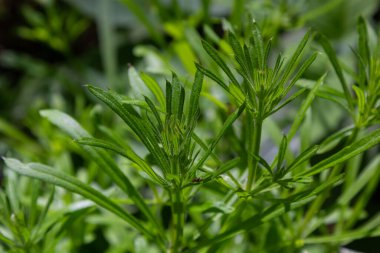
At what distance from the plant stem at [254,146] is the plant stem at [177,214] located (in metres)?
0.05

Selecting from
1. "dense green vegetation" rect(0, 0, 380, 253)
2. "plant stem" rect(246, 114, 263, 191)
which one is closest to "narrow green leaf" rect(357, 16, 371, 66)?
"dense green vegetation" rect(0, 0, 380, 253)

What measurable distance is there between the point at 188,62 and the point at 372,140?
0.35 meters

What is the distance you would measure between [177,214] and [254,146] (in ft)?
0.24

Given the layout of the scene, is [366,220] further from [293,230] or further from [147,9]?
[147,9]

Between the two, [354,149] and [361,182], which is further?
[361,182]

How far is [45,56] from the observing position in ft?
5.03

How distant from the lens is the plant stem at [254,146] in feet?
1.23

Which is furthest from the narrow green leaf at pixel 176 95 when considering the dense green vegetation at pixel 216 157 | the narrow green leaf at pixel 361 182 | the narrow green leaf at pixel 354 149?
the narrow green leaf at pixel 361 182

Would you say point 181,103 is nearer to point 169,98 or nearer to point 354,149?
point 169,98

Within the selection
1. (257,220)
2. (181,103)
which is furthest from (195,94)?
(257,220)

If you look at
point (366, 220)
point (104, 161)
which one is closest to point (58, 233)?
point (104, 161)

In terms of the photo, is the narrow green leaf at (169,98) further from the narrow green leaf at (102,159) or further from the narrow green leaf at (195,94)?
the narrow green leaf at (102,159)

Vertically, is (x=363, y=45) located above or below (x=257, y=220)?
above

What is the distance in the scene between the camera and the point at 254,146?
0.39 m
